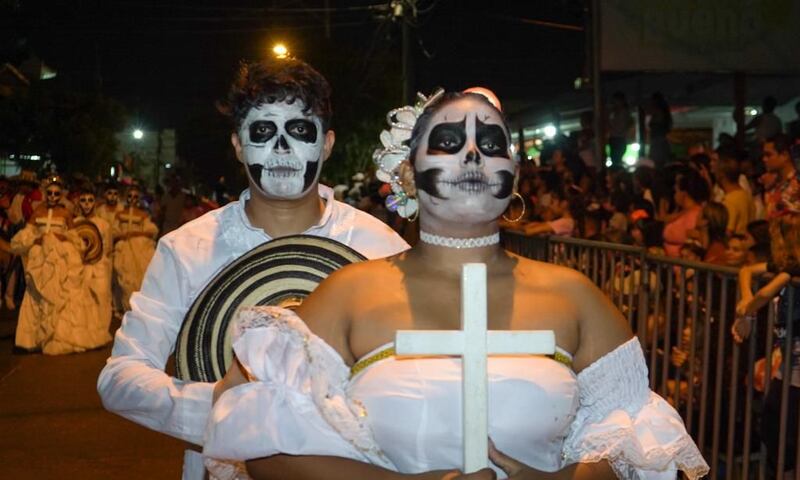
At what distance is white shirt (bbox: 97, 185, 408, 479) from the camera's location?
3795mm

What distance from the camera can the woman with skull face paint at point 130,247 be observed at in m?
17.5

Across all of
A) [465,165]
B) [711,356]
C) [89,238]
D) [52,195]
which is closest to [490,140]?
[465,165]

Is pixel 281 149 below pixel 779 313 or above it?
above

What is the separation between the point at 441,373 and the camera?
9.68 feet

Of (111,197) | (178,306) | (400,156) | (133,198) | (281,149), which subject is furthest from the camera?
(111,197)

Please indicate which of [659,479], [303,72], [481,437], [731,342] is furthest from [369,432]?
[731,342]

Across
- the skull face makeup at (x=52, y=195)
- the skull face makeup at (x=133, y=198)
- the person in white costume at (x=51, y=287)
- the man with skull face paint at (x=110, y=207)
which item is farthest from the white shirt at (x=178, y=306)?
the man with skull face paint at (x=110, y=207)

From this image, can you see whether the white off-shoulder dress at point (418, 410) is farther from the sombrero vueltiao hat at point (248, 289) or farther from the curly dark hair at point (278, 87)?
the curly dark hair at point (278, 87)

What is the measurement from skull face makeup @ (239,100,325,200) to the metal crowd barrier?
249 cm

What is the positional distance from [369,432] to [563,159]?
42.6ft

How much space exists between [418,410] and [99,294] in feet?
40.6

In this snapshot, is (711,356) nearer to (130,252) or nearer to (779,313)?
(779,313)

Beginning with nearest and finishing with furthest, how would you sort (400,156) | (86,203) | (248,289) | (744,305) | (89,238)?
(400,156) → (248,289) → (744,305) → (89,238) → (86,203)

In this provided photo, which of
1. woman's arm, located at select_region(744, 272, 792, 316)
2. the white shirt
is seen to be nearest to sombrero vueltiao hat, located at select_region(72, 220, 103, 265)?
woman's arm, located at select_region(744, 272, 792, 316)
